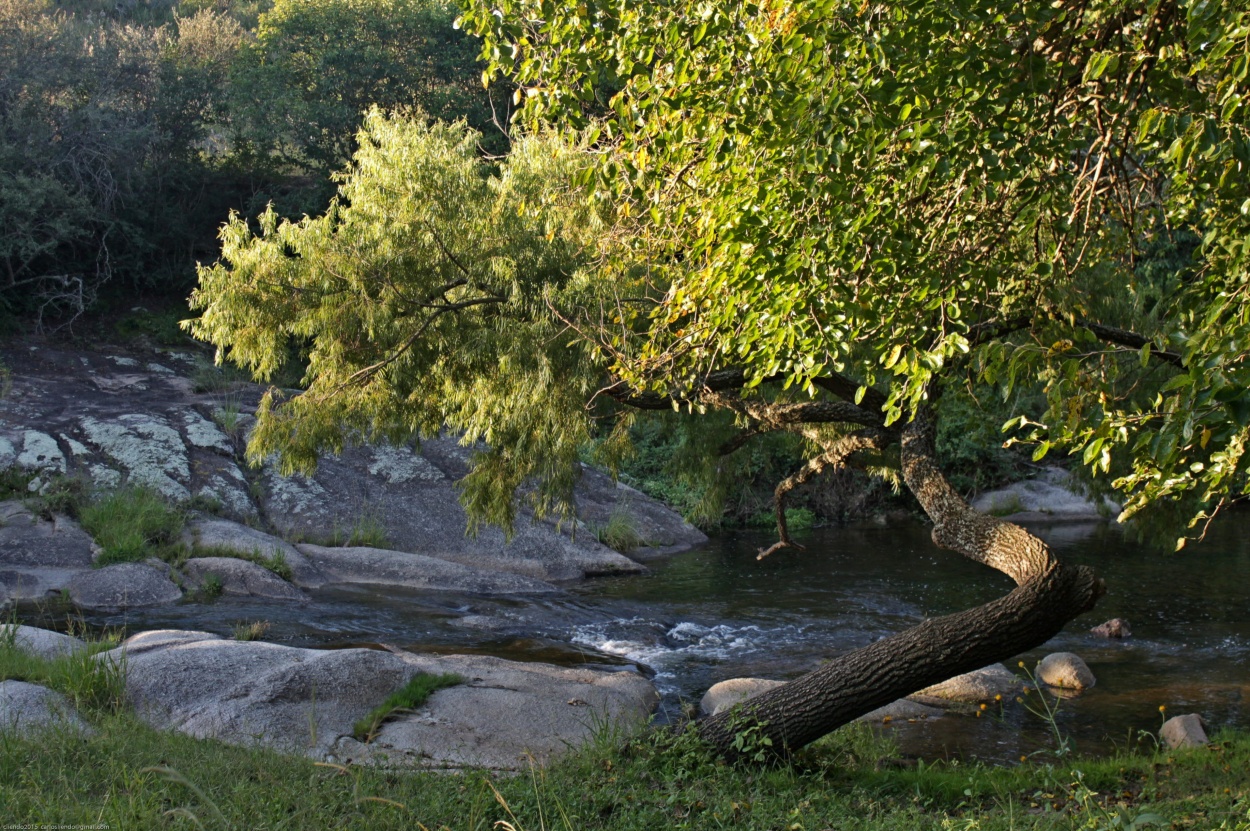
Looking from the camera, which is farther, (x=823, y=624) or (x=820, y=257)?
(x=823, y=624)

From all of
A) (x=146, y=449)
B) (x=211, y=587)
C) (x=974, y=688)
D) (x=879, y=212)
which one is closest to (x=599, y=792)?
(x=879, y=212)

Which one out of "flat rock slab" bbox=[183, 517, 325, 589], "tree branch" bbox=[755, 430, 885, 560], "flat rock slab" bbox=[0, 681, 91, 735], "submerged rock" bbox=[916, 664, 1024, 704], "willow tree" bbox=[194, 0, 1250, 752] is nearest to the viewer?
"willow tree" bbox=[194, 0, 1250, 752]

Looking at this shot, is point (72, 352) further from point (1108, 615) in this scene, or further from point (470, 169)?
point (1108, 615)

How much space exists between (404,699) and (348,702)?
470 mm

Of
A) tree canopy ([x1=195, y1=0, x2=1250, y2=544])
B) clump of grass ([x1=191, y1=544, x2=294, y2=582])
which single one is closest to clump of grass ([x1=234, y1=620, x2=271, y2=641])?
clump of grass ([x1=191, y1=544, x2=294, y2=582])

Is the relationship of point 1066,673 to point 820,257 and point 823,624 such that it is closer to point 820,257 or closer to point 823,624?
point 823,624

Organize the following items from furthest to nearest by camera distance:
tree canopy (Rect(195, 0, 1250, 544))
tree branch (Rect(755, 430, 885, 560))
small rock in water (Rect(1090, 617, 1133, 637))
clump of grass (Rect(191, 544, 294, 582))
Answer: clump of grass (Rect(191, 544, 294, 582)) → small rock in water (Rect(1090, 617, 1133, 637)) → tree branch (Rect(755, 430, 885, 560)) → tree canopy (Rect(195, 0, 1250, 544))

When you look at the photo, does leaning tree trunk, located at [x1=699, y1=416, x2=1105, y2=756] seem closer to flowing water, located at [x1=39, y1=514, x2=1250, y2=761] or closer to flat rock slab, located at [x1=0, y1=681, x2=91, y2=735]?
flowing water, located at [x1=39, y1=514, x2=1250, y2=761]

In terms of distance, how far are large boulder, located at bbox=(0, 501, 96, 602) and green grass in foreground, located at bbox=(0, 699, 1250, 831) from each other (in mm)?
7713

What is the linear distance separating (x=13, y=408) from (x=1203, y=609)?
21.4 m

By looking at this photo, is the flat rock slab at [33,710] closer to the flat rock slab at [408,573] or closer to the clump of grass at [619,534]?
the flat rock slab at [408,573]

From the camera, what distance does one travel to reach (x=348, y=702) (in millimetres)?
8453

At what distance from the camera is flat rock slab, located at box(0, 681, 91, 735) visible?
6477 millimetres

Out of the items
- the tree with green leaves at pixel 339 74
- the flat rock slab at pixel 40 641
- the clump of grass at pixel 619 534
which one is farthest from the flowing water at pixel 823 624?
the tree with green leaves at pixel 339 74
